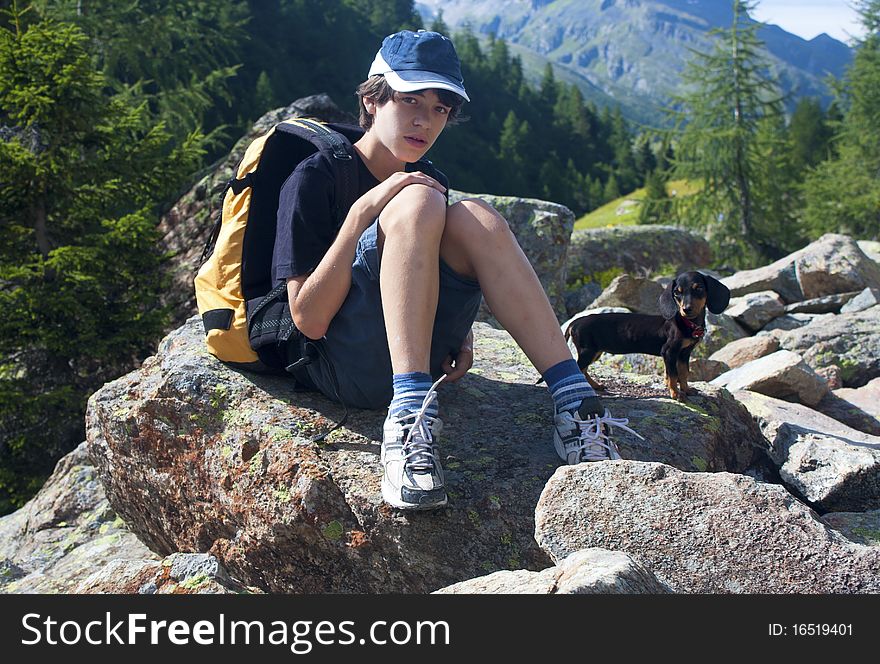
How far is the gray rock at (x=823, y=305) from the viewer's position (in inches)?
395

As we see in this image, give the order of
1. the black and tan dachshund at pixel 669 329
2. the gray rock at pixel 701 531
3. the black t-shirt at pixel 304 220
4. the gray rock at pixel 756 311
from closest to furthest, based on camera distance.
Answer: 1. the gray rock at pixel 701 531
2. the black t-shirt at pixel 304 220
3. the black and tan dachshund at pixel 669 329
4. the gray rock at pixel 756 311

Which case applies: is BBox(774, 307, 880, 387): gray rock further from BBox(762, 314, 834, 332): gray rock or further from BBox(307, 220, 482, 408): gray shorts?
BBox(307, 220, 482, 408): gray shorts

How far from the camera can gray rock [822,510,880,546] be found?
11.3 feet

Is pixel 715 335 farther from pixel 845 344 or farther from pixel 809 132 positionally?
pixel 809 132

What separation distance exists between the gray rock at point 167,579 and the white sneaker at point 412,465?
0.75 m

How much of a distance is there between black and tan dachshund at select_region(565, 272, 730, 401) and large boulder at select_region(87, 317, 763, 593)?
0.31m

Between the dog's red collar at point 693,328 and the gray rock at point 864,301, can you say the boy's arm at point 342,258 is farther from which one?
the gray rock at point 864,301

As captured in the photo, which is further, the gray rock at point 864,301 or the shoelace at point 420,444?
the gray rock at point 864,301

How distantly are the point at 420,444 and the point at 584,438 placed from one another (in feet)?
2.59

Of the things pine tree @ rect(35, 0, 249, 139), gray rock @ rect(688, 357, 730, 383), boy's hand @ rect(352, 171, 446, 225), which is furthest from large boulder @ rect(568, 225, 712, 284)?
pine tree @ rect(35, 0, 249, 139)

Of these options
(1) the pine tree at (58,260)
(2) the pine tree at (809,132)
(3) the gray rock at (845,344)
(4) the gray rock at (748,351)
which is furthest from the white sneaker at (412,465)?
(2) the pine tree at (809,132)

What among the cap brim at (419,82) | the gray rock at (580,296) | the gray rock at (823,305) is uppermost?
the cap brim at (419,82)

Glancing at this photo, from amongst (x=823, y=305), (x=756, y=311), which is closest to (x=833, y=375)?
(x=756, y=311)

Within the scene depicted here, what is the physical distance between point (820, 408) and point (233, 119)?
44.4 m
